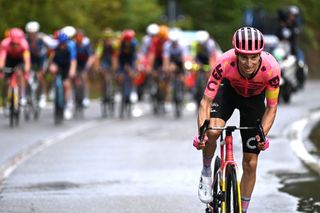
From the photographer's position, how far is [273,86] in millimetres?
8953

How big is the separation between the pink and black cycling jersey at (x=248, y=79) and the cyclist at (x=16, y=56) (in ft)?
45.0

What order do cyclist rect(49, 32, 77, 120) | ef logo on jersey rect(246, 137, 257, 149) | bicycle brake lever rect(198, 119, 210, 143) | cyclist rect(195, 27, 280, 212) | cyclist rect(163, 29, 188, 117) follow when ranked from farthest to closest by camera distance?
cyclist rect(163, 29, 188, 117) < cyclist rect(49, 32, 77, 120) < ef logo on jersey rect(246, 137, 257, 149) < cyclist rect(195, 27, 280, 212) < bicycle brake lever rect(198, 119, 210, 143)

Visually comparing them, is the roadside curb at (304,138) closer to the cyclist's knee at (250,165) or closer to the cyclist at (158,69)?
the cyclist at (158,69)

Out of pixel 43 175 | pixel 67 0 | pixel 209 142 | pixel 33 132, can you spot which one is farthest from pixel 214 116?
pixel 67 0

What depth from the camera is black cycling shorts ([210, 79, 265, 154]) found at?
9062 mm

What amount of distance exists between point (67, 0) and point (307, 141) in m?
22.6

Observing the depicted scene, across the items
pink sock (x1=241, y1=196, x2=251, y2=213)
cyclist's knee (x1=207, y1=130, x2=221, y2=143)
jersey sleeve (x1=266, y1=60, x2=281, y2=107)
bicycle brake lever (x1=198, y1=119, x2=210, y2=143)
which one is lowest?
pink sock (x1=241, y1=196, x2=251, y2=213)

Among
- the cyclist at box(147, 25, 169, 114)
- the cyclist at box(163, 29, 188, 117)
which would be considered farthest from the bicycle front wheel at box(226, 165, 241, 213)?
the cyclist at box(147, 25, 169, 114)

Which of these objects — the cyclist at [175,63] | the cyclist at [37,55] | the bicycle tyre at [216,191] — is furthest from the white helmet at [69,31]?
the bicycle tyre at [216,191]

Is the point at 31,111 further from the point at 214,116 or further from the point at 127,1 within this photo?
the point at 127,1

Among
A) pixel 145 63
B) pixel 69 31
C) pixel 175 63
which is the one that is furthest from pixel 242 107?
pixel 145 63

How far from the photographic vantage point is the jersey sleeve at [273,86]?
891 centimetres

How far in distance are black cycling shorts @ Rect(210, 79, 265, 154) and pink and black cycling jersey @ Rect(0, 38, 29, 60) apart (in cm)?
1385

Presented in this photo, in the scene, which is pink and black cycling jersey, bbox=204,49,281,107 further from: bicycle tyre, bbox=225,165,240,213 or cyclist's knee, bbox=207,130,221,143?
bicycle tyre, bbox=225,165,240,213
